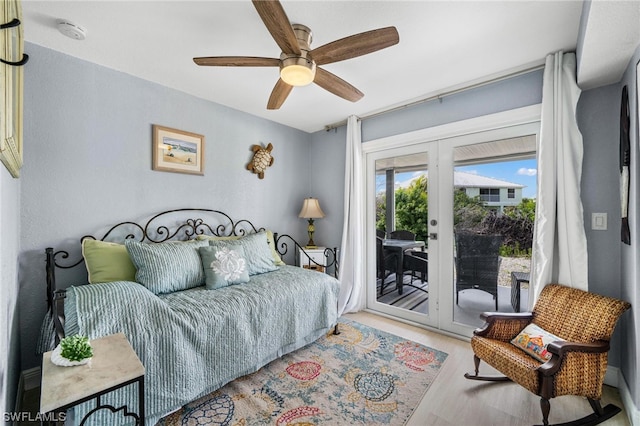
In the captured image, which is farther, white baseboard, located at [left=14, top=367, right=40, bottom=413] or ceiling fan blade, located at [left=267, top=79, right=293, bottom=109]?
ceiling fan blade, located at [left=267, top=79, right=293, bottom=109]

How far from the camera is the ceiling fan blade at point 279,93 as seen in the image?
82.4 inches

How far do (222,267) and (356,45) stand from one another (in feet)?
6.31

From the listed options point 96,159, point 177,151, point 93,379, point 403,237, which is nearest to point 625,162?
point 403,237

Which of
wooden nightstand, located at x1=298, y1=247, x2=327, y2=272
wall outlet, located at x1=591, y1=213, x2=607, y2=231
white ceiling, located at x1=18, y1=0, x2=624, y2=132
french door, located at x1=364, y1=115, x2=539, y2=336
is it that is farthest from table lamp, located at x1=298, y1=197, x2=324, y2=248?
wall outlet, located at x1=591, y1=213, x2=607, y2=231

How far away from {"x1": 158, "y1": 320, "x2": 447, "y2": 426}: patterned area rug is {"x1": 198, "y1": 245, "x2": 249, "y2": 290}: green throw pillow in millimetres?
751

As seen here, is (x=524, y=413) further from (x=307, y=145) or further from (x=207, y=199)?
(x=307, y=145)

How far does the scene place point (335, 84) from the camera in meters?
2.10

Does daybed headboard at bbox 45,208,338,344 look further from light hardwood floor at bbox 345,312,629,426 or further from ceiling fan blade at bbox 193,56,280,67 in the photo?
light hardwood floor at bbox 345,312,629,426

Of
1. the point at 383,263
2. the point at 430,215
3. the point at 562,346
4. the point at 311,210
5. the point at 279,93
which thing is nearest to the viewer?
the point at 562,346

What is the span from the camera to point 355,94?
7.36 ft

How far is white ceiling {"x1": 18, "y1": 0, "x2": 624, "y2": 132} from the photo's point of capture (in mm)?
1702

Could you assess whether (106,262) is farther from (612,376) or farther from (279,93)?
(612,376)

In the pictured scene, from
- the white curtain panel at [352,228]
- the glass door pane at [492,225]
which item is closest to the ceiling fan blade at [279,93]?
the white curtain panel at [352,228]

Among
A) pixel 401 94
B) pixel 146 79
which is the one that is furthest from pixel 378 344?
pixel 146 79
